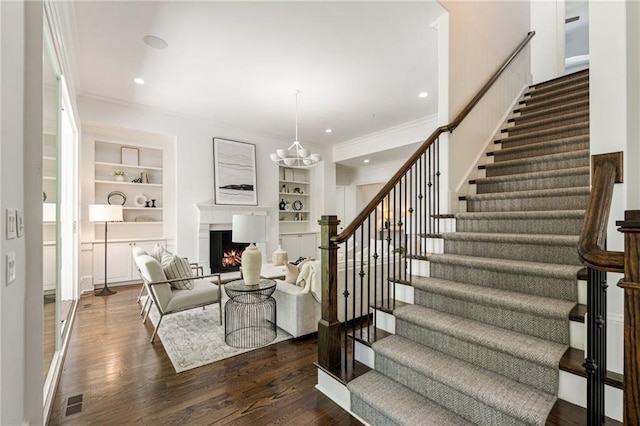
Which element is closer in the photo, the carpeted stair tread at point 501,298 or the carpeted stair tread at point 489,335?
the carpeted stair tread at point 489,335

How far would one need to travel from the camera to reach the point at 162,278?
3.05m

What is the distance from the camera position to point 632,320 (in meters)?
0.90

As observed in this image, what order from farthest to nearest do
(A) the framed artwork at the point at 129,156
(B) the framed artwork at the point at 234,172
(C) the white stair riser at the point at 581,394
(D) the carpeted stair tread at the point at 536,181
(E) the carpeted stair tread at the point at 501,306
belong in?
1. (B) the framed artwork at the point at 234,172
2. (A) the framed artwork at the point at 129,156
3. (D) the carpeted stair tread at the point at 536,181
4. (E) the carpeted stair tread at the point at 501,306
5. (C) the white stair riser at the point at 581,394

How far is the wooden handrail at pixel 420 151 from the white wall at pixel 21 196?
1.65 m

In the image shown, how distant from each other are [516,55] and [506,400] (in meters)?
4.64

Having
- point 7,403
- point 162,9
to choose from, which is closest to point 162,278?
point 7,403

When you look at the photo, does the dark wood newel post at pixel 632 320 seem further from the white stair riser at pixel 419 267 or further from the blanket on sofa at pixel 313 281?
the blanket on sofa at pixel 313 281

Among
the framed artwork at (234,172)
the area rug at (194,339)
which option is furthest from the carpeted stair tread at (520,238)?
the framed artwork at (234,172)

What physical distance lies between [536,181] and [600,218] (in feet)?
6.49

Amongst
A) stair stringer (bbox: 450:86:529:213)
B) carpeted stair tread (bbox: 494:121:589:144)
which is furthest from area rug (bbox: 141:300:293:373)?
carpeted stair tread (bbox: 494:121:589:144)

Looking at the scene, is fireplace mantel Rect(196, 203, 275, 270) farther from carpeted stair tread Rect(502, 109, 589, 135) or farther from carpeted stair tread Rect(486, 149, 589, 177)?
carpeted stair tread Rect(502, 109, 589, 135)

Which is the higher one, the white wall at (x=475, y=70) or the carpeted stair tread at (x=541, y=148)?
the white wall at (x=475, y=70)

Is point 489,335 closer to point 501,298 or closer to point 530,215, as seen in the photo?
point 501,298

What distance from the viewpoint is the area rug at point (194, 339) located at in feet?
8.75
